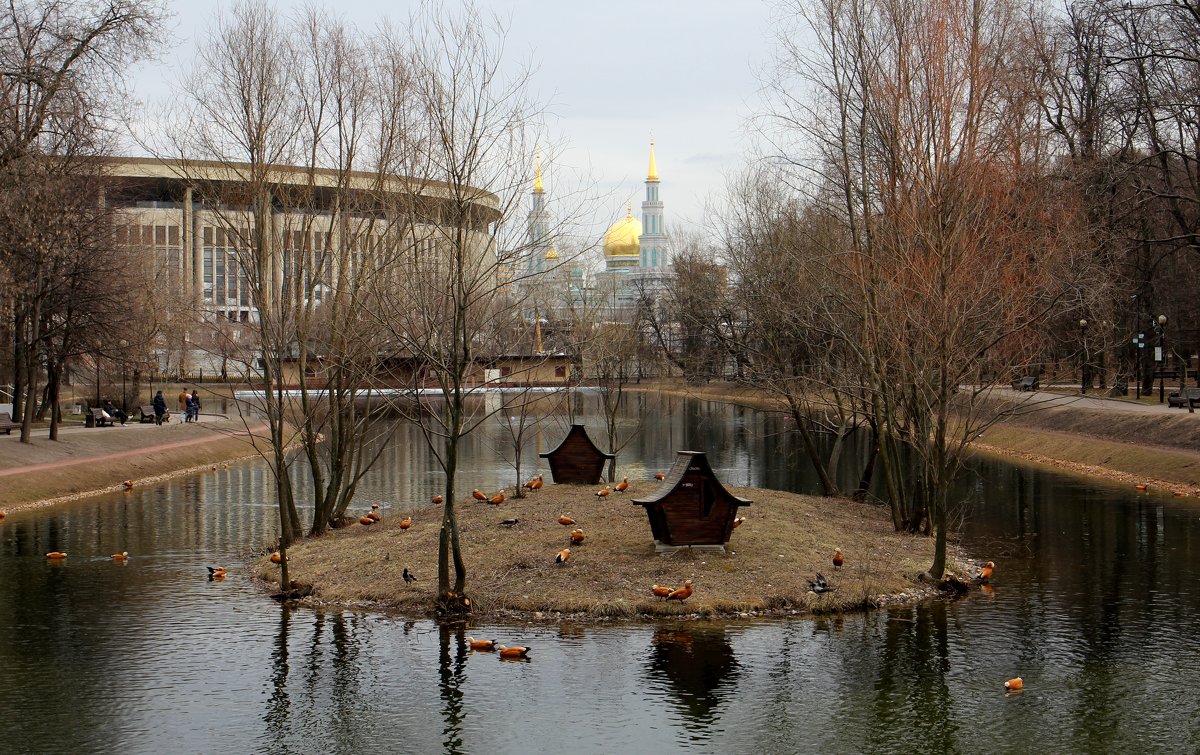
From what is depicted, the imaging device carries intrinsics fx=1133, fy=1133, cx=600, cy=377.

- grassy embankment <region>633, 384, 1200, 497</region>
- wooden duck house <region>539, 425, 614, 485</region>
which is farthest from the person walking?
wooden duck house <region>539, 425, 614, 485</region>

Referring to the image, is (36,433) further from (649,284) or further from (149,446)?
(649,284)

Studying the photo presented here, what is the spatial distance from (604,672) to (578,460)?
42.0 feet

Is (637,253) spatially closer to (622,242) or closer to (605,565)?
(622,242)

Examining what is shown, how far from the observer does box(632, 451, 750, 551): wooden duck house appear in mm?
18328

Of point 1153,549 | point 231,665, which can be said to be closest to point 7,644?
point 231,665

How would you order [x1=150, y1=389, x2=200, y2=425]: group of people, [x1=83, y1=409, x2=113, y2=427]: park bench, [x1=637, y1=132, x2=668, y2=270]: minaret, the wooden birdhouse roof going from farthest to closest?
[x1=637, y1=132, x2=668, y2=270]: minaret, [x1=150, y1=389, x2=200, y2=425]: group of people, [x1=83, y1=409, x2=113, y2=427]: park bench, the wooden birdhouse roof

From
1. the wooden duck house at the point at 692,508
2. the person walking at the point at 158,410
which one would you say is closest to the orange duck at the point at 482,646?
the wooden duck house at the point at 692,508

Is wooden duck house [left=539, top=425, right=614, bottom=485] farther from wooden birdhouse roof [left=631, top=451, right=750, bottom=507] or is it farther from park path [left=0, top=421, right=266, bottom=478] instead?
wooden birdhouse roof [left=631, top=451, right=750, bottom=507]

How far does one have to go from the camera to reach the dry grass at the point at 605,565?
56.0ft

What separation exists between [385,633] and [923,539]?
11.5 metres

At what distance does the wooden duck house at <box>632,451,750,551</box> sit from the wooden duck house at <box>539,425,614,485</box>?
8150mm

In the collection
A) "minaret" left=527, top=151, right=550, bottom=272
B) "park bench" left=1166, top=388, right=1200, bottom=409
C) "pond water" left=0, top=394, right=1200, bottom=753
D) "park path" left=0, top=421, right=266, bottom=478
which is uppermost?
"minaret" left=527, top=151, right=550, bottom=272

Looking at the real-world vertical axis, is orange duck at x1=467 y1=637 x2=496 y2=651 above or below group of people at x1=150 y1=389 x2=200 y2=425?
below

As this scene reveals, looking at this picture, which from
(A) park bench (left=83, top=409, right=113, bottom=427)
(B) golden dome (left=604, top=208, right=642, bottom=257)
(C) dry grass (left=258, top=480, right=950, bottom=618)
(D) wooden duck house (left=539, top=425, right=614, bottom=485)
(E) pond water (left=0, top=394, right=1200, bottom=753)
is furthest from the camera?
(B) golden dome (left=604, top=208, right=642, bottom=257)
